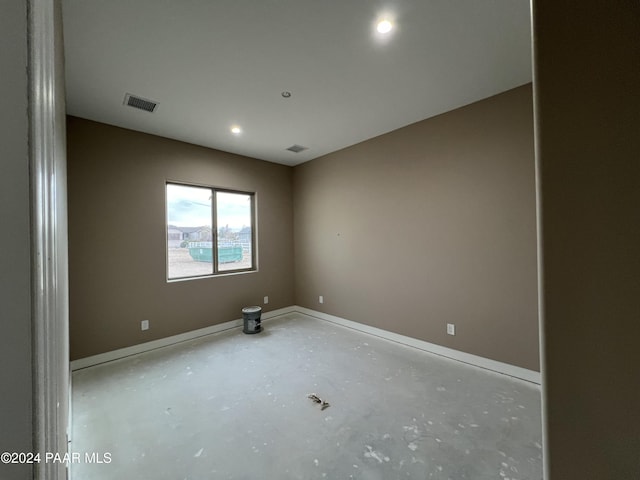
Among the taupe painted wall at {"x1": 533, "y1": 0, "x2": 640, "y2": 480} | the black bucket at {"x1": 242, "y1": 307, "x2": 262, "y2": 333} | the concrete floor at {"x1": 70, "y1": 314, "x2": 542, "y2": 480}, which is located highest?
the taupe painted wall at {"x1": 533, "y1": 0, "x2": 640, "y2": 480}

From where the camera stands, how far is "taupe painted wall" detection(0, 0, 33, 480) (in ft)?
0.89

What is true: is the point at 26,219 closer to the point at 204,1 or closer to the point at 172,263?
the point at 204,1

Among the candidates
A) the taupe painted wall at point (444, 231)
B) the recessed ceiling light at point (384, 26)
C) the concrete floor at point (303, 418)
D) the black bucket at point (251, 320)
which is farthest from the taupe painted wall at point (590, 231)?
the black bucket at point (251, 320)

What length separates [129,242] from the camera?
3121mm

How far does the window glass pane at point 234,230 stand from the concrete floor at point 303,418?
A: 1528 millimetres

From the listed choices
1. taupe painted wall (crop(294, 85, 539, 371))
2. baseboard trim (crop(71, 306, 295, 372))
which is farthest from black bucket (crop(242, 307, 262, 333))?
taupe painted wall (crop(294, 85, 539, 371))

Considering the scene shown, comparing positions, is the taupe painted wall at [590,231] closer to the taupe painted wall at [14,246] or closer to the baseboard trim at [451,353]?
the taupe painted wall at [14,246]

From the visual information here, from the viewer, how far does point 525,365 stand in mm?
2436

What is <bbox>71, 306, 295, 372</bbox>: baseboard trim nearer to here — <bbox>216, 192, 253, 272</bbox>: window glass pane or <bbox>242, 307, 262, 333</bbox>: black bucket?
<bbox>242, 307, 262, 333</bbox>: black bucket

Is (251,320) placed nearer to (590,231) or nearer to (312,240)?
(312,240)

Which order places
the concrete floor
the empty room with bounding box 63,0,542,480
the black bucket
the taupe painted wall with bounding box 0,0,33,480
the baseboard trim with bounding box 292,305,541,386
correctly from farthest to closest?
the black bucket < the baseboard trim with bounding box 292,305,541,386 < the empty room with bounding box 63,0,542,480 < the concrete floor < the taupe painted wall with bounding box 0,0,33,480

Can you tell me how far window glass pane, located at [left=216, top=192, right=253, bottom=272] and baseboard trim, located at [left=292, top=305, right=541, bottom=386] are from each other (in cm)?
178

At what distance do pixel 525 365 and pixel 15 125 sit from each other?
3381 millimetres

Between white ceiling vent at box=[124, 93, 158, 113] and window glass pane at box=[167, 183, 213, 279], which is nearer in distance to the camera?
white ceiling vent at box=[124, 93, 158, 113]
